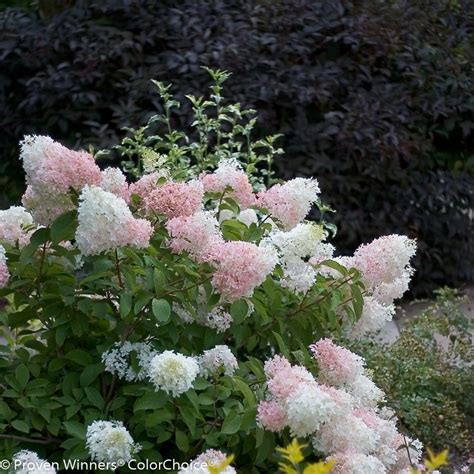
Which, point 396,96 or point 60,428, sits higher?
point 60,428

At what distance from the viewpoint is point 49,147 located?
266cm

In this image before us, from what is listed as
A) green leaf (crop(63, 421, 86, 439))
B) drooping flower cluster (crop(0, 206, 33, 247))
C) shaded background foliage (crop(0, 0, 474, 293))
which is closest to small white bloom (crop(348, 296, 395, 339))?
green leaf (crop(63, 421, 86, 439))

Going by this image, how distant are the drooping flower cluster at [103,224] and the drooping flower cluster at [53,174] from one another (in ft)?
0.22

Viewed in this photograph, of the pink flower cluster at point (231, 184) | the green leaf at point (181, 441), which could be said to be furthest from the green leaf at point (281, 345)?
the pink flower cluster at point (231, 184)

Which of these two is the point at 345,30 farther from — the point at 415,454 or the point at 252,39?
the point at 415,454

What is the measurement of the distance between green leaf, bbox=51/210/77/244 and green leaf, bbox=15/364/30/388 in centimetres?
36

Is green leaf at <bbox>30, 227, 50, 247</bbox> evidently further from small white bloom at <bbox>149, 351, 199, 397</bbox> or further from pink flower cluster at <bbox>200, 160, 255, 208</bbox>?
pink flower cluster at <bbox>200, 160, 255, 208</bbox>

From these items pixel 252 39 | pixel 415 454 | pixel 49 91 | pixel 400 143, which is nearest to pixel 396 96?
pixel 400 143

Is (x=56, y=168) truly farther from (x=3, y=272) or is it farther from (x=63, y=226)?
(x=3, y=272)

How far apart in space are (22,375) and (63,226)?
1.39ft

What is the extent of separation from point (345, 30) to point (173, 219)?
363 cm

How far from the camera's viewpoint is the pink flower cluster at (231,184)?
314 cm

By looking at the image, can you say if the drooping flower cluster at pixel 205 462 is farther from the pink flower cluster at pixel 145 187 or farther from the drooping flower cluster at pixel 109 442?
the pink flower cluster at pixel 145 187

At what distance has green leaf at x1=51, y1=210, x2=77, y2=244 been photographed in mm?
2623
